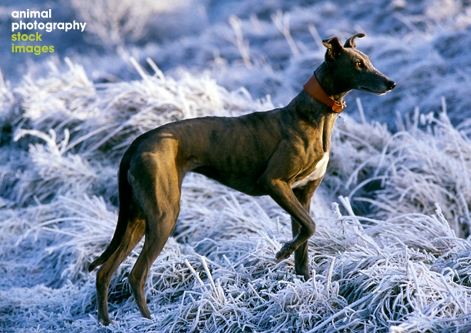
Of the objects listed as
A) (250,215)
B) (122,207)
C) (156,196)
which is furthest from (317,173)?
(250,215)

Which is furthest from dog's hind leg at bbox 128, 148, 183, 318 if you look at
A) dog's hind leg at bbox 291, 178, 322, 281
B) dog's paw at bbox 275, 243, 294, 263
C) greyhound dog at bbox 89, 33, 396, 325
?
dog's hind leg at bbox 291, 178, 322, 281

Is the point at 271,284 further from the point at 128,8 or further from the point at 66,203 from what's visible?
the point at 128,8

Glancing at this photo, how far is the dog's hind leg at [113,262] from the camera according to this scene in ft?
12.8

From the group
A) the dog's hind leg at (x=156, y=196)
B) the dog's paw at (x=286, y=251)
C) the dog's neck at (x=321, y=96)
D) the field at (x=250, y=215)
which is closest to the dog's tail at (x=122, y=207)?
the dog's hind leg at (x=156, y=196)

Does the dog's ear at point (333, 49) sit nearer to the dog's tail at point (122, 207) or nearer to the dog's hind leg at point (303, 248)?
the dog's hind leg at point (303, 248)

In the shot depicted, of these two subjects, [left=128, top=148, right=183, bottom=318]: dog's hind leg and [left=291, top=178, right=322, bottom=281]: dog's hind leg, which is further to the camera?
[left=291, top=178, right=322, bottom=281]: dog's hind leg

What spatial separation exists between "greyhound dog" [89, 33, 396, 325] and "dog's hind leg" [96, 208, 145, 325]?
16 centimetres

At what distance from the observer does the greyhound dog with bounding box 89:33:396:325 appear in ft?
11.8

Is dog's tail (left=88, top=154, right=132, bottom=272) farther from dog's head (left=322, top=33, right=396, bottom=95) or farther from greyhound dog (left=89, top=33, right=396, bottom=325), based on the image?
dog's head (left=322, top=33, right=396, bottom=95)

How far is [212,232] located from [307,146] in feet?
6.64

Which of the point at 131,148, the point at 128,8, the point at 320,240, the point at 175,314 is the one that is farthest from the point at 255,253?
the point at 128,8

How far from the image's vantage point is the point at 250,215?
562 cm

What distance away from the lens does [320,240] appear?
14.6ft

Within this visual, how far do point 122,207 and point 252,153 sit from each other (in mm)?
889
